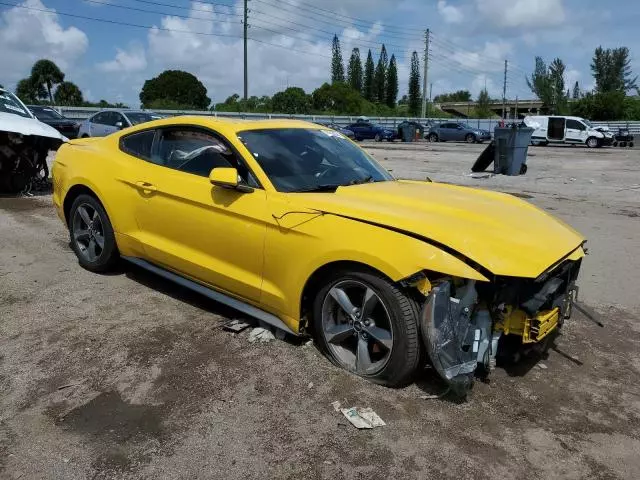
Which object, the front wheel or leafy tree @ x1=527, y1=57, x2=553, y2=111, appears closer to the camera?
the front wheel

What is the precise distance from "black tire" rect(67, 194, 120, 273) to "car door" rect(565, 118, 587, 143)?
34.2 m

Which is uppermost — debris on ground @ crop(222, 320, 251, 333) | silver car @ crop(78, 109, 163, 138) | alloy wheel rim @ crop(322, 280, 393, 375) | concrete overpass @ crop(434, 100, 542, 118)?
concrete overpass @ crop(434, 100, 542, 118)

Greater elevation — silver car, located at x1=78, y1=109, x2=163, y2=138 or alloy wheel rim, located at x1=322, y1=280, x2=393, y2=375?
silver car, located at x1=78, y1=109, x2=163, y2=138

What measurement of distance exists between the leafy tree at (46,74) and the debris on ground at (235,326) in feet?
230

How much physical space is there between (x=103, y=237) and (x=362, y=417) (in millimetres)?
3169

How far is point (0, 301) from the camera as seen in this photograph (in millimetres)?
4703

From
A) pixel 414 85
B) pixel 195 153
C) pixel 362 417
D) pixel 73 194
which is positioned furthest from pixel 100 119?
pixel 414 85

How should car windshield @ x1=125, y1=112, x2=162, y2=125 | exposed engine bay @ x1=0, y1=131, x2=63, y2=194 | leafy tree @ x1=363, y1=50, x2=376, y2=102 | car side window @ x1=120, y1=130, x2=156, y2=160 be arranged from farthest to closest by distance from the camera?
leafy tree @ x1=363, y1=50, x2=376, y2=102, car windshield @ x1=125, y1=112, x2=162, y2=125, exposed engine bay @ x1=0, y1=131, x2=63, y2=194, car side window @ x1=120, y1=130, x2=156, y2=160

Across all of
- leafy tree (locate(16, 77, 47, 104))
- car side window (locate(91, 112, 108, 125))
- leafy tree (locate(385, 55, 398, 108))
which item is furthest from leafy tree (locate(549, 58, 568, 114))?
car side window (locate(91, 112, 108, 125))

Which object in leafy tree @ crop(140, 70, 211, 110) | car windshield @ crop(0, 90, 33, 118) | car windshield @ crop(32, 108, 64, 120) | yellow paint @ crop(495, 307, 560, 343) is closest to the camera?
yellow paint @ crop(495, 307, 560, 343)

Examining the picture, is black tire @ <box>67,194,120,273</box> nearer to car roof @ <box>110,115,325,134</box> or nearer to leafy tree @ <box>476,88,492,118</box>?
car roof @ <box>110,115,325,134</box>

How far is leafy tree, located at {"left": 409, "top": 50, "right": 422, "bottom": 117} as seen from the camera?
324 ft

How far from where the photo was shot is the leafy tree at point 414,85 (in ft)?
324

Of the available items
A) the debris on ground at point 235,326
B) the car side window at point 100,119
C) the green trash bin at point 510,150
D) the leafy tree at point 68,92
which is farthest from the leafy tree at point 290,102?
the debris on ground at point 235,326
